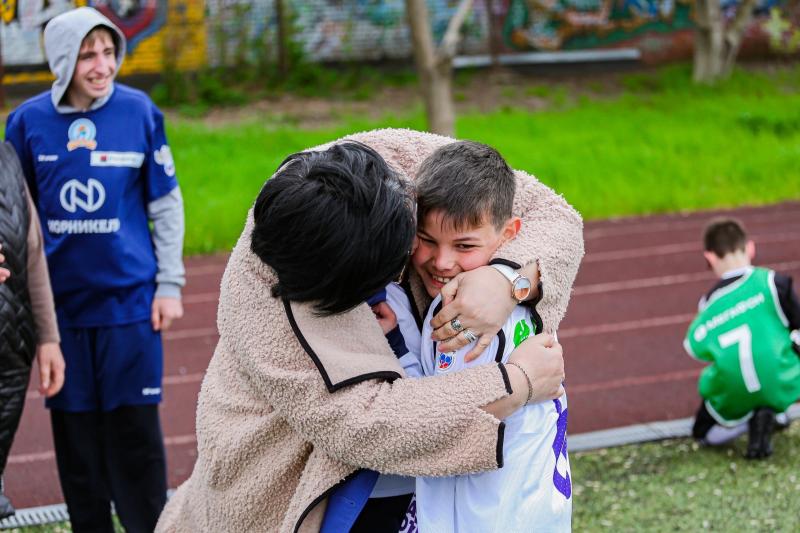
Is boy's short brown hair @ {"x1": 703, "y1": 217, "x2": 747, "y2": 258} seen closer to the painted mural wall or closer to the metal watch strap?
the metal watch strap

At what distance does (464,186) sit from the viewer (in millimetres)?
2199

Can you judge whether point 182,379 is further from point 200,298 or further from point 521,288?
point 521,288

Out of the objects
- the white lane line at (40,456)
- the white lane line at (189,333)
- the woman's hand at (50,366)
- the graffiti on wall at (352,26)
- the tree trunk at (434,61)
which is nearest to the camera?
the woman's hand at (50,366)

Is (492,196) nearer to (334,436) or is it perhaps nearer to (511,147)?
(334,436)

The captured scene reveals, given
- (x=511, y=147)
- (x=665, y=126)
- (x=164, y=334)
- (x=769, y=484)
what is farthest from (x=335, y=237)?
(x=665, y=126)

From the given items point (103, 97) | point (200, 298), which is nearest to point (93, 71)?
point (103, 97)

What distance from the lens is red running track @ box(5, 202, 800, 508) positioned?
6.07 metres

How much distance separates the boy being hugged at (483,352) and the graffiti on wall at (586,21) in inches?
706

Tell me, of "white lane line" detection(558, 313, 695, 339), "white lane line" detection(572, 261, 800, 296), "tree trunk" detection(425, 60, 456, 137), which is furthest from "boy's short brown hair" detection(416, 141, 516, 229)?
"tree trunk" detection(425, 60, 456, 137)

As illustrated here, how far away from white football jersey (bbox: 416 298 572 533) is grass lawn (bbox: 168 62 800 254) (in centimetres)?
841

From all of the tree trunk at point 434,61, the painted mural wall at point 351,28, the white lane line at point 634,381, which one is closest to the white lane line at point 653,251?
the tree trunk at point 434,61

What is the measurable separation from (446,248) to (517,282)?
0.49 ft

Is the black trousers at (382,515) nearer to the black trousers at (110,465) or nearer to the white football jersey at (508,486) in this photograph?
the white football jersey at (508,486)

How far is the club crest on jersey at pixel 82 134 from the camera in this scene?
12.9 feet
